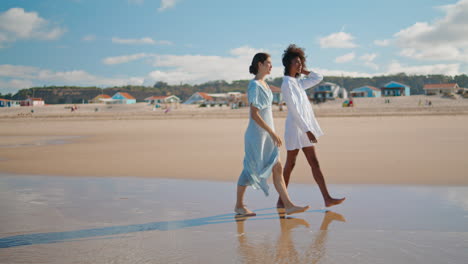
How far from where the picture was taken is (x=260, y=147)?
13.5 ft

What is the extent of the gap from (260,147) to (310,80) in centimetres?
122

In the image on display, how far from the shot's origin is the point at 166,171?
289 inches

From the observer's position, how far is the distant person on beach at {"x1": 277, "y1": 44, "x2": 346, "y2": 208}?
4320mm

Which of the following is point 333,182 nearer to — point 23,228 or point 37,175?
point 23,228

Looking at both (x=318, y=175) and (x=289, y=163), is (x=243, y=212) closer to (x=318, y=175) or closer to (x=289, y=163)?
(x=289, y=163)

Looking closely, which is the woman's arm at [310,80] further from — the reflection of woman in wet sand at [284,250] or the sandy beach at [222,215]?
the reflection of woman in wet sand at [284,250]

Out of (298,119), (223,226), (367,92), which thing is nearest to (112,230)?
(223,226)

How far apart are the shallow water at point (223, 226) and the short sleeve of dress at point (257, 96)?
3.97ft

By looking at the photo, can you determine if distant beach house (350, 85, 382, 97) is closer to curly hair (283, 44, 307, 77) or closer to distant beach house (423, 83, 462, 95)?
distant beach house (423, 83, 462, 95)

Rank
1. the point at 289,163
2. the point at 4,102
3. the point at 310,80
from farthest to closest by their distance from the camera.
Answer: the point at 4,102 < the point at 310,80 < the point at 289,163

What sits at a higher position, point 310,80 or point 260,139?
point 310,80

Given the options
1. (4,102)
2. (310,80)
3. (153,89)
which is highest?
(153,89)

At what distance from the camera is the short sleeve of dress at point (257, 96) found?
4.04 m

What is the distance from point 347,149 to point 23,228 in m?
7.73
